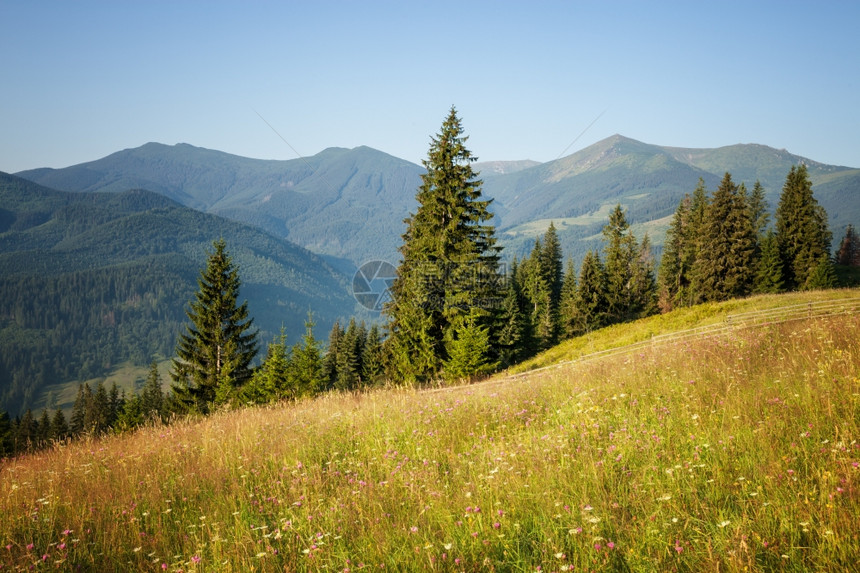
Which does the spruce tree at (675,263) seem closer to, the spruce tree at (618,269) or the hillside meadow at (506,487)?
the spruce tree at (618,269)

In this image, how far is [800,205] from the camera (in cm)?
4803

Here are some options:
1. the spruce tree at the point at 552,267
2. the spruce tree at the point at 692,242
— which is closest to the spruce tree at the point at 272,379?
the spruce tree at the point at 552,267

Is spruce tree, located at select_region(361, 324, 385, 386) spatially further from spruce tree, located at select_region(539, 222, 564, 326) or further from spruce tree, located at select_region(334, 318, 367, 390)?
spruce tree, located at select_region(539, 222, 564, 326)

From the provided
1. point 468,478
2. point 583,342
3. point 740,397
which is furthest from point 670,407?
point 583,342

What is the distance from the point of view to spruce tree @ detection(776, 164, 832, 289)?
46.7 meters

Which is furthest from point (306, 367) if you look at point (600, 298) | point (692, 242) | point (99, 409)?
point (99, 409)

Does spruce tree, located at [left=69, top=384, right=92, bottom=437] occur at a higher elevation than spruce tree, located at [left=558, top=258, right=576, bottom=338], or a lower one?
lower

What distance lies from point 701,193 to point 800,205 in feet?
30.8

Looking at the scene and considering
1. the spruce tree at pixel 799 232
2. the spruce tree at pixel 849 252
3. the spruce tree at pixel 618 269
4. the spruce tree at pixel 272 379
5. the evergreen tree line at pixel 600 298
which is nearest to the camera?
the spruce tree at pixel 272 379

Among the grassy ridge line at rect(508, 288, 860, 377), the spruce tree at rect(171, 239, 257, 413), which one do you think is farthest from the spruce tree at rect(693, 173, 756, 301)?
the spruce tree at rect(171, 239, 257, 413)

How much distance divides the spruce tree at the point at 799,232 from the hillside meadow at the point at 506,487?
169 feet

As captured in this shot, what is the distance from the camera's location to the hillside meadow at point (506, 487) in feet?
10.3

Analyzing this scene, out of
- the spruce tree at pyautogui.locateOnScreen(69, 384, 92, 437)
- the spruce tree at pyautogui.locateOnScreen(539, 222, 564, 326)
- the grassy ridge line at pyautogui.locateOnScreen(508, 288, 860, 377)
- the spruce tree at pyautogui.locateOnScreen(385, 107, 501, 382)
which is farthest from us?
the spruce tree at pyautogui.locateOnScreen(69, 384, 92, 437)

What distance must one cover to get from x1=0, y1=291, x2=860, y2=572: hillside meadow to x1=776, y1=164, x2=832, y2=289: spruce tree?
169 feet
